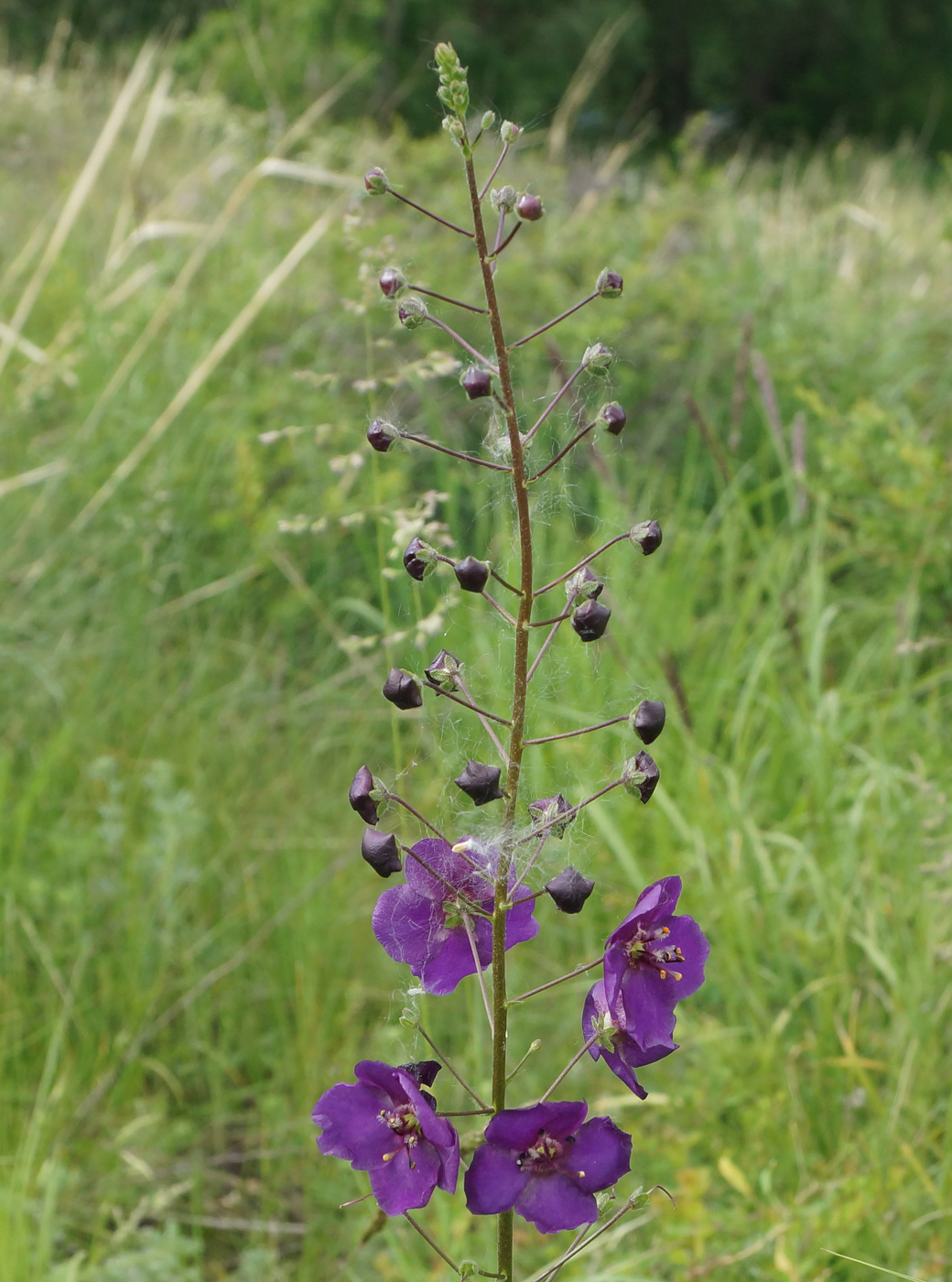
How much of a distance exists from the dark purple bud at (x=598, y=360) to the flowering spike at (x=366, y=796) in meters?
0.37

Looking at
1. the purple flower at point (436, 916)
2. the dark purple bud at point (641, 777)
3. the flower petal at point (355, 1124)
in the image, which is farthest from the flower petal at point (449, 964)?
the dark purple bud at point (641, 777)

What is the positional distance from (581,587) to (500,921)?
282 mm

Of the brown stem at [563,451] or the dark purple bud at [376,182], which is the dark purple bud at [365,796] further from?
the dark purple bud at [376,182]

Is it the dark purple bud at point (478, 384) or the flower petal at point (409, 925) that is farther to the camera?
the flower petal at point (409, 925)

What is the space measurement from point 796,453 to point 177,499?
6.73ft

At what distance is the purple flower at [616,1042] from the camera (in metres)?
0.91

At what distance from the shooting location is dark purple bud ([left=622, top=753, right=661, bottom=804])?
0.90 m

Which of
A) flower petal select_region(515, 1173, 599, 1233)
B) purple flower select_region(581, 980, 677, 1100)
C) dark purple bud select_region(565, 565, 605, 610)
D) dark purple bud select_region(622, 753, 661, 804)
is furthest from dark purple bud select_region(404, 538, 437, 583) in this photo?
flower petal select_region(515, 1173, 599, 1233)

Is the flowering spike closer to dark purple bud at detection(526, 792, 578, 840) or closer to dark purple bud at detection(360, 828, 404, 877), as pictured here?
dark purple bud at detection(360, 828, 404, 877)

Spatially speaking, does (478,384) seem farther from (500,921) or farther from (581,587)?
(500,921)

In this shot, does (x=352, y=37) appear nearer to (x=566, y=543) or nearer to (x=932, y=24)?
(x=566, y=543)

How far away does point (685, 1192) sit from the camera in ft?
5.47

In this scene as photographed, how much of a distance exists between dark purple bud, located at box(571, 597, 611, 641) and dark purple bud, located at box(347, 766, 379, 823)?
0.67 feet

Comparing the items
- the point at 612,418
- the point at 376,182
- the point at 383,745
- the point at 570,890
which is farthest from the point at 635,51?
the point at 570,890
